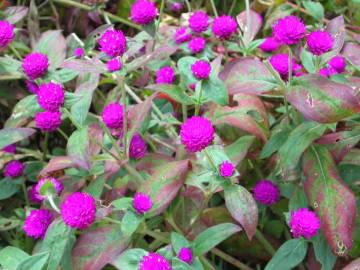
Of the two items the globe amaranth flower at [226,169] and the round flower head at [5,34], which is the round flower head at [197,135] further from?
the round flower head at [5,34]

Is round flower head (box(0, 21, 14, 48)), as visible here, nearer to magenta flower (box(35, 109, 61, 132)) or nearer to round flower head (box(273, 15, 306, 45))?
magenta flower (box(35, 109, 61, 132))

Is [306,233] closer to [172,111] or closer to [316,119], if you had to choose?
[316,119]

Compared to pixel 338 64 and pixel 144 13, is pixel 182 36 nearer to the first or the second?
pixel 144 13

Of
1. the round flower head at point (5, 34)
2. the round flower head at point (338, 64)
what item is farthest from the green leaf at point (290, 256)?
the round flower head at point (5, 34)

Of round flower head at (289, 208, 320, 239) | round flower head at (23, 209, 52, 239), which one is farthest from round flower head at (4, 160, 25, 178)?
round flower head at (289, 208, 320, 239)

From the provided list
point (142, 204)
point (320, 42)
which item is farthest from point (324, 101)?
point (142, 204)

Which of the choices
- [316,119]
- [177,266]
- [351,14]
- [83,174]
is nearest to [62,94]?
[83,174]

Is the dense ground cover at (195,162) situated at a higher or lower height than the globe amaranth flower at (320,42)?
lower
